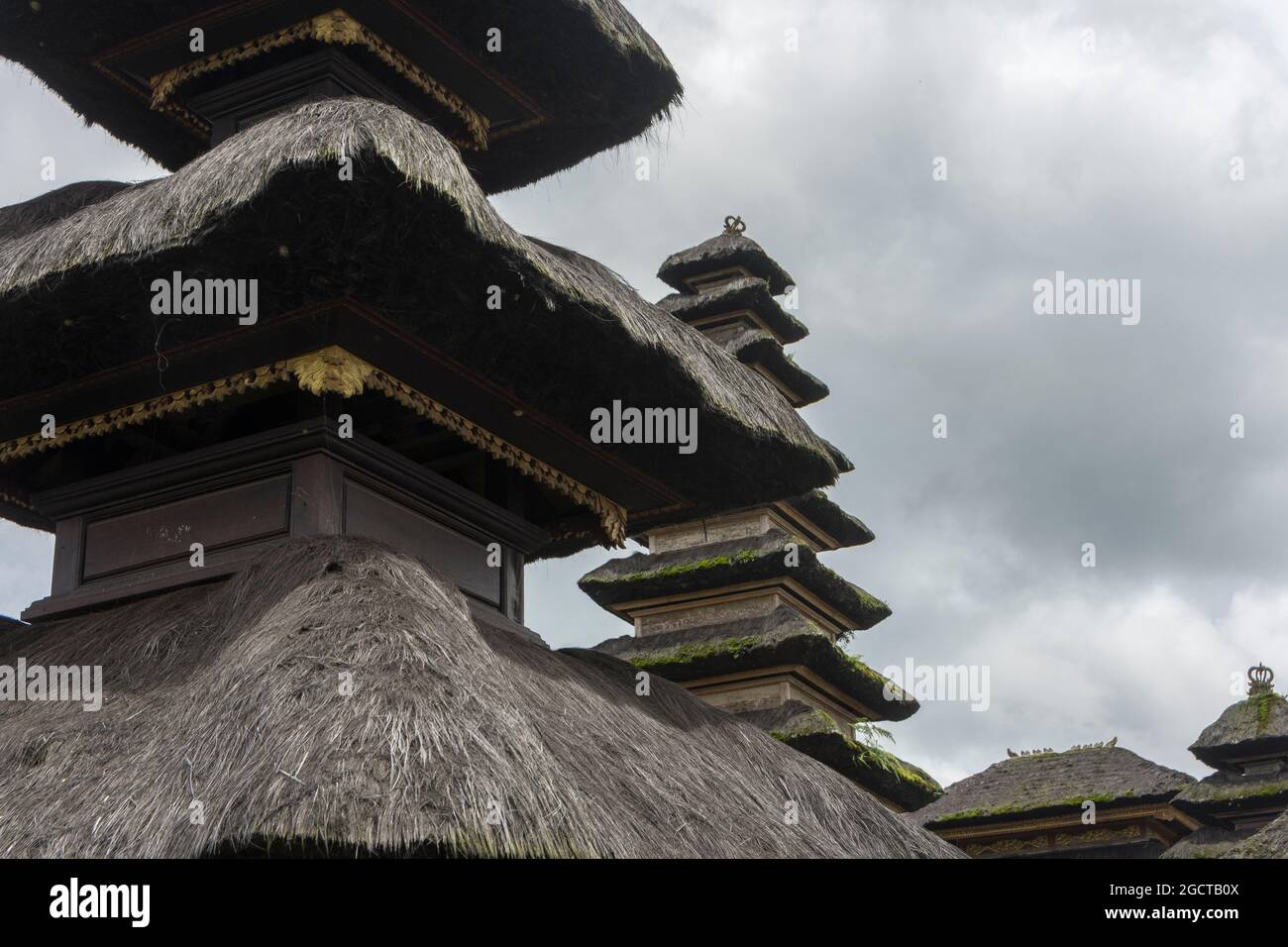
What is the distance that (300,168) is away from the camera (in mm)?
8500

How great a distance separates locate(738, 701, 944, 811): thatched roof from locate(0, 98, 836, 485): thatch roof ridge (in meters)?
12.0

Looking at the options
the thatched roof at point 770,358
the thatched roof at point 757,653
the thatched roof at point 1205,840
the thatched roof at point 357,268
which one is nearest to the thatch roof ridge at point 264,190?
the thatched roof at point 357,268

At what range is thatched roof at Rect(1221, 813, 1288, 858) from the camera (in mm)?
12906

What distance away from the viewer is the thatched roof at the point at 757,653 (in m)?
22.8

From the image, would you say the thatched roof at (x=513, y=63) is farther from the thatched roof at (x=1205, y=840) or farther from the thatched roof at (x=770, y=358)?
the thatched roof at (x=1205, y=840)

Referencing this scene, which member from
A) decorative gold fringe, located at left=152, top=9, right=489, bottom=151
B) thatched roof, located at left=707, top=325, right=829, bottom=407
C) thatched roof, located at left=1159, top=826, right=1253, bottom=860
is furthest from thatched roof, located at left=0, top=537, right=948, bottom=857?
thatched roof, located at left=1159, top=826, right=1253, bottom=860

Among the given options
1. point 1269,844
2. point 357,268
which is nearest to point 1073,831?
point 1269,844

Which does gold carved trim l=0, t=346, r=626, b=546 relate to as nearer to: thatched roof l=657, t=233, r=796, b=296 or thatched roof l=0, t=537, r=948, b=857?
thatched roof l=0, t=537, r=948, b=857

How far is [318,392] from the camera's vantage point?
979 centimetres

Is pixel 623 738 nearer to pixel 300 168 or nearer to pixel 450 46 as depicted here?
pixel 300 168

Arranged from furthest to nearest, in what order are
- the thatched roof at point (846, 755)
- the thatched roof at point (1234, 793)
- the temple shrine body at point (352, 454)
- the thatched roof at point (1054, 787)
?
the thatched roof at point (1054, 787)
the thatched roof at point (1234, 793)
the thatched roof at point (846, 755)
the temple shrine body at point (352, 454)

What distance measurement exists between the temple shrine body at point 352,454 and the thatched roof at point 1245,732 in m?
17.1
